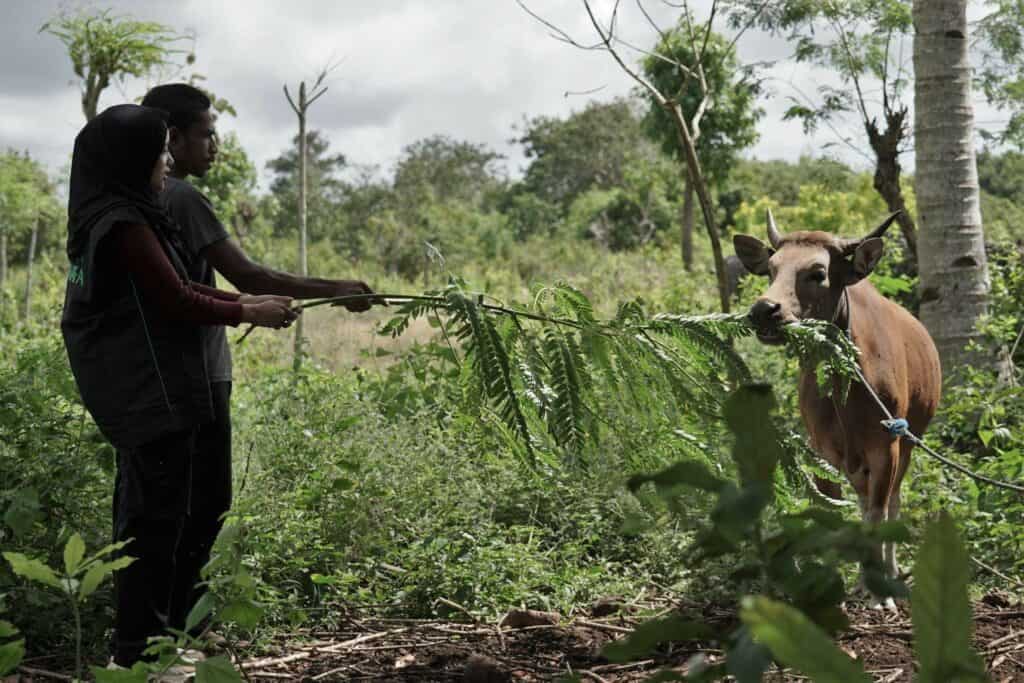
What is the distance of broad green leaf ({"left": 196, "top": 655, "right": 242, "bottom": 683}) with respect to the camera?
7.00 ft

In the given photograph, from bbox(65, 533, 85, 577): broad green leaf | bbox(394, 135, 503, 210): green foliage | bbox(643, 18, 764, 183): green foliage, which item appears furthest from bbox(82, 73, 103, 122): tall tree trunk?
bbox(394, 135, 503, 210): green foliage

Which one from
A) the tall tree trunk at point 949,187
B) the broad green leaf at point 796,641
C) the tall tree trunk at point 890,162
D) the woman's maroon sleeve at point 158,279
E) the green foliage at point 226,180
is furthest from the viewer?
the green foliage at point 226,180

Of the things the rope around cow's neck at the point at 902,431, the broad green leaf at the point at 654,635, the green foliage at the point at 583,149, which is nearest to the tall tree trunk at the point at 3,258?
the rope around cow's neck at the point at 902,431

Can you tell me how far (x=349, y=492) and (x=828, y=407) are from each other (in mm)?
2105

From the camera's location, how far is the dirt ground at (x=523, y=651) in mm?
3506

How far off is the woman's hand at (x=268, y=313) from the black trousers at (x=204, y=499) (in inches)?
25.7

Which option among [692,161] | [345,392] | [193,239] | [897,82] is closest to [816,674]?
[193,239]

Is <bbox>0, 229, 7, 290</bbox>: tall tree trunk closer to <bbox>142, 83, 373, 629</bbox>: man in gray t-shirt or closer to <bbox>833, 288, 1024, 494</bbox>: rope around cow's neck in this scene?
<bbox>142, 83, 373, 629</bbox>: man in gray t-shirt

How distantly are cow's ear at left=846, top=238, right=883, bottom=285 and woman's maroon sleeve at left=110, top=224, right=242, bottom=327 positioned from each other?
2803mm

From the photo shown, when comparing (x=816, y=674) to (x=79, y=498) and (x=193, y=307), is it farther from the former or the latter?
(x=79, y=498)

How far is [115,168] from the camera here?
3156 mm

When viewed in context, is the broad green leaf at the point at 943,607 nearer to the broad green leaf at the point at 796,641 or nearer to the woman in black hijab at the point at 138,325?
the broad green leaf at the point at 796,641

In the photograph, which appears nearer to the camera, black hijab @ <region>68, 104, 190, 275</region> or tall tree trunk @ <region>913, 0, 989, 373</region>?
black hijab @ <region>68, 104, 190, 275</region>

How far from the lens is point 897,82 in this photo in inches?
420
